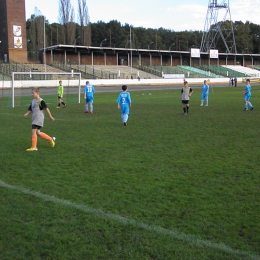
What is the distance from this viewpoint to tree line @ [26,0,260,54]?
77.3 m

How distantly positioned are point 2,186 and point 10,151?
331 centimetres

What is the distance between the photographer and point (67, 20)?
77.4 m

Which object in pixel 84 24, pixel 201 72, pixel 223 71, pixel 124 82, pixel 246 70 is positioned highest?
pixel 84 24

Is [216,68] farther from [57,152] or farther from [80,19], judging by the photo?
[57,152]

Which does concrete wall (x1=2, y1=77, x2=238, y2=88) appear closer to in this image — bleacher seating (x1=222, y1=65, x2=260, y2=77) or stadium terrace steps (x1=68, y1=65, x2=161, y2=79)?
stadium terrace steps (x1=68, y1=65, x2=161, y2=79)

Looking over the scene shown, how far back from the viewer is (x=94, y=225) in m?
5.07

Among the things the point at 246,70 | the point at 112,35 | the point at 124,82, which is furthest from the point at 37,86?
the point at 112,35

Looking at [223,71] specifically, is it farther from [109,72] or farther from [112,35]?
[112,35]

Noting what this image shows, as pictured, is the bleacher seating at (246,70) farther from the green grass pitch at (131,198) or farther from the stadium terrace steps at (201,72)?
the green grass pitch at (131,198)

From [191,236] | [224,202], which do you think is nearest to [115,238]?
[191,236]

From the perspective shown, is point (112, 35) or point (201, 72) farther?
point (112, 35)

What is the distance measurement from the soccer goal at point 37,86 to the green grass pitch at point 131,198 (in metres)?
16.1

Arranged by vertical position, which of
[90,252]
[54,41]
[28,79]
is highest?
[54,41]

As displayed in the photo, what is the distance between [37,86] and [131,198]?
32.7 metres
